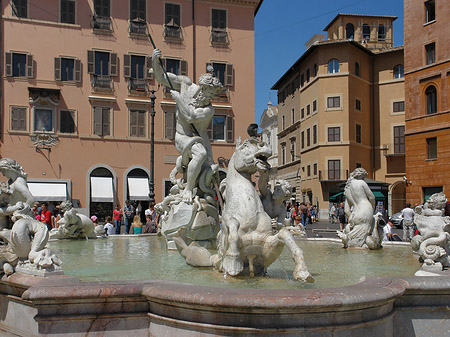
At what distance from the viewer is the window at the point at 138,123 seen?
31.5 meters

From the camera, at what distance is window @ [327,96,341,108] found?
42.9 m

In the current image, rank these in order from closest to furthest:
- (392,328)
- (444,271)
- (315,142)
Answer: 1. (392,328)
2. (444,271)
3. (315,142)

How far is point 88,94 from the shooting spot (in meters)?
30.8

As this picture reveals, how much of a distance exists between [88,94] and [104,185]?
574 cm

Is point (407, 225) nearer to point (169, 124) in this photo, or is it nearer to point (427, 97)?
point (427, 97)

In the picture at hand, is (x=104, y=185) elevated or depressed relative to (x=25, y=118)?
depressed

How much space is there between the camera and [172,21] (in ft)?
109

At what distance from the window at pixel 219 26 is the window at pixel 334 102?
1318cm

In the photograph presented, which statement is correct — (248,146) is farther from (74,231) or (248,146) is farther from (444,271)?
(74,231)

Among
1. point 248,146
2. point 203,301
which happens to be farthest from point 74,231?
point 203,301

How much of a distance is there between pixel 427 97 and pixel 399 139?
13.3 m

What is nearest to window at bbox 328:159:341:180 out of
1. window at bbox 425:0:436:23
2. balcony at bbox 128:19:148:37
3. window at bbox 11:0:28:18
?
window at bbox 425:0:436:23

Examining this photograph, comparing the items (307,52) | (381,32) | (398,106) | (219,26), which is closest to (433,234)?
(219,26)

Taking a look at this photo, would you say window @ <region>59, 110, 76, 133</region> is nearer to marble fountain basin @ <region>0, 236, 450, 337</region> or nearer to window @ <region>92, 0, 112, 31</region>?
window @ <region>92, 0, 112, 31</region>
